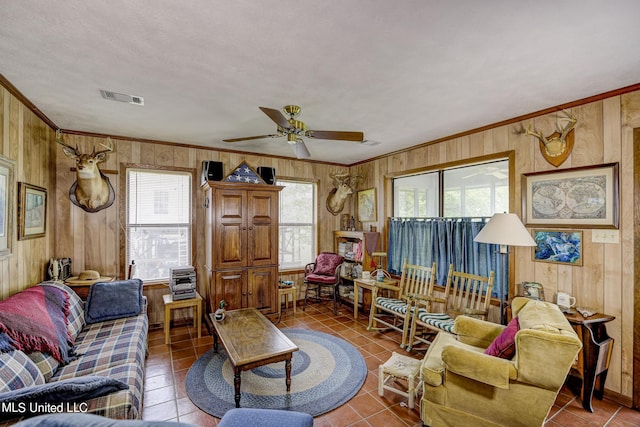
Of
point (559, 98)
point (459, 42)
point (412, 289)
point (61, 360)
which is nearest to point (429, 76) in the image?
point (459, 42)

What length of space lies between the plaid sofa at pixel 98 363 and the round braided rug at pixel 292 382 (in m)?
0.59

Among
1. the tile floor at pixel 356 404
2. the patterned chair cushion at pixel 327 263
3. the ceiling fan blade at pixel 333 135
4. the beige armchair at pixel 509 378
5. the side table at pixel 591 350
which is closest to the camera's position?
the beige armchair at pixel 509 378

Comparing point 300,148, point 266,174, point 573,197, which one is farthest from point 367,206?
point 573,197

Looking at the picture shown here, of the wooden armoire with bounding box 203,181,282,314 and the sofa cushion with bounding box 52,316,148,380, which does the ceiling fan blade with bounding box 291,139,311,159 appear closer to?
the wooden armoire with bounding box 203,181,282,314

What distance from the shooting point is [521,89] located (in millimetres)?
2455

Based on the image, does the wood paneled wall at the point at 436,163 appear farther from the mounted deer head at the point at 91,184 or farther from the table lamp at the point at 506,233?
the table lamp at the point at 506,233

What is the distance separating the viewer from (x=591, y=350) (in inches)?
93.1

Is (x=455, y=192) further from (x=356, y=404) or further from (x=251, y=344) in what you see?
(x=251, y=344)

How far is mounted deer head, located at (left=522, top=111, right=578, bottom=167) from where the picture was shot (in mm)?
2736

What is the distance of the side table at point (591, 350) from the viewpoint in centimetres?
236

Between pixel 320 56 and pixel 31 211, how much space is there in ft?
10.6

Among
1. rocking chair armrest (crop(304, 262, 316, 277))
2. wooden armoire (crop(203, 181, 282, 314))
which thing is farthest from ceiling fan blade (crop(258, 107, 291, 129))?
rocking chair armrest (crop(304, 262, 316, 277))

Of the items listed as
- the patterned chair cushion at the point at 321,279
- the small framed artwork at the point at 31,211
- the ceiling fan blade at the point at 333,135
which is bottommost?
the patterned chair cushion at the point at 321,279

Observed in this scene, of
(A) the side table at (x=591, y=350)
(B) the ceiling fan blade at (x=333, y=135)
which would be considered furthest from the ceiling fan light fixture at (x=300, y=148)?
(A) the side table at (x=591, y=350)
